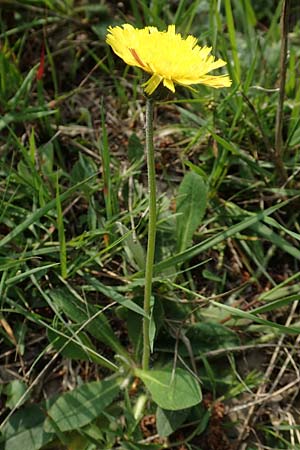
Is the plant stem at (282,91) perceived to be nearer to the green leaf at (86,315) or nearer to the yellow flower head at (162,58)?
the yellow flower head at (162,58)

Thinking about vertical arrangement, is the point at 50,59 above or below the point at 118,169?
above

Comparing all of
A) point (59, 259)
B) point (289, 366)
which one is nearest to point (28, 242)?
point (59, 259)

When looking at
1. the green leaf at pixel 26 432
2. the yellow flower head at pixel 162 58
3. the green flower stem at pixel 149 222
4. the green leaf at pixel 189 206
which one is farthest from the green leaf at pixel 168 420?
the yellow flower head at pixel 162 58

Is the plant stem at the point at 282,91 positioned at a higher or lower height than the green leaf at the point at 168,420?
higher

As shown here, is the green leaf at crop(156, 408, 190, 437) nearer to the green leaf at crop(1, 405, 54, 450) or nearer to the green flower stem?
the green flower stem

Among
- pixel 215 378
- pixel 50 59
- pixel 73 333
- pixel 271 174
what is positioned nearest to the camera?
pixel 73 333

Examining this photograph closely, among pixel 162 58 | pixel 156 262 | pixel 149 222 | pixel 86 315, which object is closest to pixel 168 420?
pixel 86 315

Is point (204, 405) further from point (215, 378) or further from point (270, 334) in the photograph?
point (270, 334)

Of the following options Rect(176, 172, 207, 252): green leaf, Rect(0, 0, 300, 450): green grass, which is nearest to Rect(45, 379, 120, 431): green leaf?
Rect(0, 0, 300, 450): green grass
